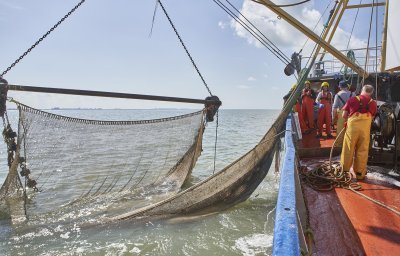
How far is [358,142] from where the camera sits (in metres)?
4.45

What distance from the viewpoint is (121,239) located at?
5.69 metres

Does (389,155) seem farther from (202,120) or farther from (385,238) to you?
(202,120)

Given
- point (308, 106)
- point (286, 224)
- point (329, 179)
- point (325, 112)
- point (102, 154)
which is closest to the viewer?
point (286, 224)

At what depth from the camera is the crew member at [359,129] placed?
435 cm

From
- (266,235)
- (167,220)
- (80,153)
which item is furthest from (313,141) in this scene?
(80,153)

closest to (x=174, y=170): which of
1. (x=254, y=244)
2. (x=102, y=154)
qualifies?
(x=102, y=154)

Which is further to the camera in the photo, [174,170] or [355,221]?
[174,170]

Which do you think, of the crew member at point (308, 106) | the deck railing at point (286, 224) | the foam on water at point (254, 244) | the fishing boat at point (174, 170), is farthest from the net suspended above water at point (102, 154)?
the deck railing at point (286, 224)

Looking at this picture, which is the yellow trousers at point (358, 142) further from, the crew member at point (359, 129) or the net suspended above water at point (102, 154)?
the net suspended above water at point (102, 154)

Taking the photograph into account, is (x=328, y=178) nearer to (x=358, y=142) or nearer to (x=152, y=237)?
(x=358, y=142)

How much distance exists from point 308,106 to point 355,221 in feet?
16.6

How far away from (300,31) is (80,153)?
20.8 feet

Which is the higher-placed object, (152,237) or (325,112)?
(325,112)

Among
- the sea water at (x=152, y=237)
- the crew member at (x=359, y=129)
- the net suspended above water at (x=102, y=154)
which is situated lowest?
the sea water at (x=152, y=237)
